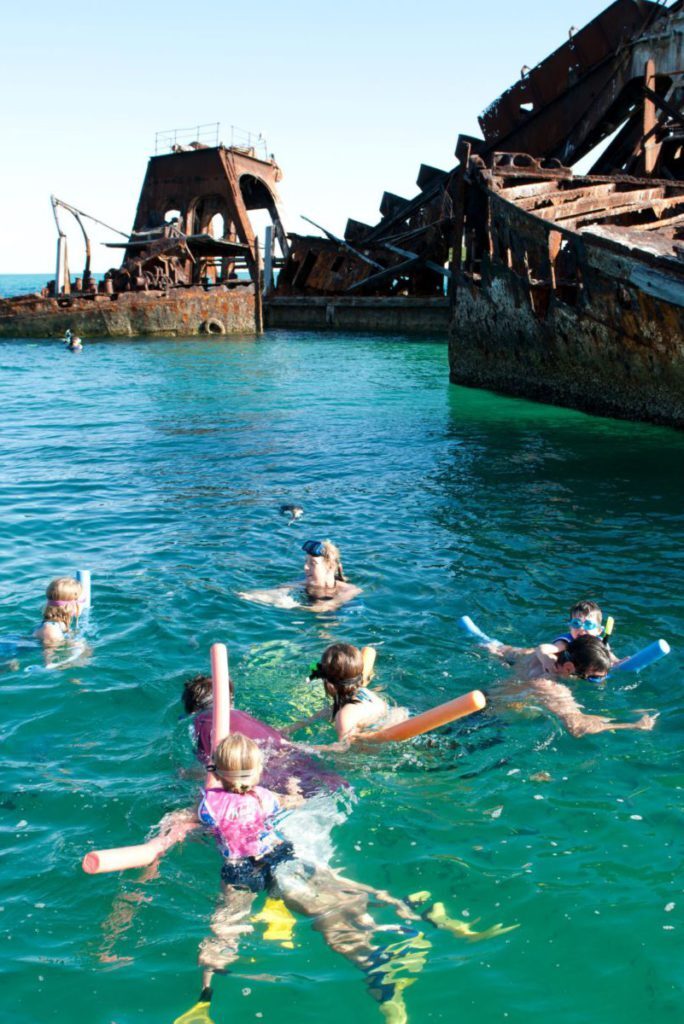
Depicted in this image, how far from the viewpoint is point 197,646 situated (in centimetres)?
775

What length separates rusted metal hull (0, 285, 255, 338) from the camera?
36375 millimetres

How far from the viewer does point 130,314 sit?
36.4 metres

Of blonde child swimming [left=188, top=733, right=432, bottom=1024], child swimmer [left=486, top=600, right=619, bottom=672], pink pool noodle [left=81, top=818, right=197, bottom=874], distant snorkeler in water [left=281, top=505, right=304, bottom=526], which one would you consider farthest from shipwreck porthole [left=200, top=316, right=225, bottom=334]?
pink pool noodle [left=81, top=818, right=197, bottom=874]

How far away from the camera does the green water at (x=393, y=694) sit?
13.8 ft

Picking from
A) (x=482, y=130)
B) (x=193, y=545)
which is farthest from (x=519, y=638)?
(x=482, y=130)

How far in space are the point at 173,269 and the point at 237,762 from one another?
116ft

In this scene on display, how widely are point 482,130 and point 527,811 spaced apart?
104 feet

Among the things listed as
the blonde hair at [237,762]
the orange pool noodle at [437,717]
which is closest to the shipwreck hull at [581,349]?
the orange pool noodle at [437,717]

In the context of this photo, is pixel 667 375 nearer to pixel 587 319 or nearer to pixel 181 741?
pixel 587 319

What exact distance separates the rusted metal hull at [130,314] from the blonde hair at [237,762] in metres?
33.7

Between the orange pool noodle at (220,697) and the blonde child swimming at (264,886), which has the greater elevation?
the orange pool noodle at (220,697)

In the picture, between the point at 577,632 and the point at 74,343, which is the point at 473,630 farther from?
the point at 74,343

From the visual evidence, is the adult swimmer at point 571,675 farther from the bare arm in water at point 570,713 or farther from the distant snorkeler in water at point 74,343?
the distant snorkeler in water at point 74,343

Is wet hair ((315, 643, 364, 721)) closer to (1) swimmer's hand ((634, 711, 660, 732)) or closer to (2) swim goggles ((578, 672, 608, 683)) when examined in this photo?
(2) swim goggles ((578, 672, 608, 683))
